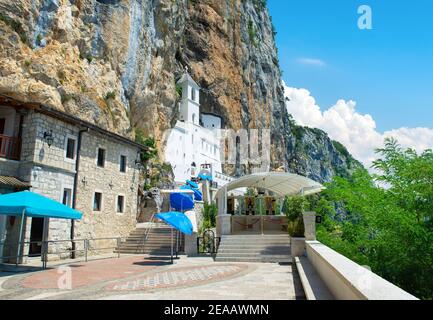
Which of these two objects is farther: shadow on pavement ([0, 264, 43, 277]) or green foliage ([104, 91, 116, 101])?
green foliage ([104, 91, 116, 101])

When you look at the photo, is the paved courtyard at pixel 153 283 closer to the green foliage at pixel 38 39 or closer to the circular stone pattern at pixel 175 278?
the circular stone pattern at pixel 175 278

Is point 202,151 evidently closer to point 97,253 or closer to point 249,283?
point 97,253

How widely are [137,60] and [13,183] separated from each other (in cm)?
2023

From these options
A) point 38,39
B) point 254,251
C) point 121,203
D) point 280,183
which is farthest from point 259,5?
point 254,251

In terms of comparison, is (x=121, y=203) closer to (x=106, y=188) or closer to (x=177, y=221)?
(x=106, y=188)

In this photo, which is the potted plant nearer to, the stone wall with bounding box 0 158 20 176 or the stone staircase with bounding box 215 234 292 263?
the stone staircase with bounding box 215 234 292 263

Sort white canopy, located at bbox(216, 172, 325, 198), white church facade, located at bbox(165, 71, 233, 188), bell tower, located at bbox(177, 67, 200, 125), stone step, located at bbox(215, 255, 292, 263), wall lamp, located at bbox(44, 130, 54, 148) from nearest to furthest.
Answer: stone step, located at bbox(215, 255, 292, 263) < wall lamp, located at bbox(44, 130, 54, 148) < white canopy, located at bbox(216, 172, 325, 198) < white church facade, located at bbox(165, 71, 233, 188) < bell tower, located at bbox(177, 67, 200, 125)

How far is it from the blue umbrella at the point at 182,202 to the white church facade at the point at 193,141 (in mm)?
20103

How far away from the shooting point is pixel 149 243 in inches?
762

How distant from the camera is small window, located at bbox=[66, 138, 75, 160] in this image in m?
16.7

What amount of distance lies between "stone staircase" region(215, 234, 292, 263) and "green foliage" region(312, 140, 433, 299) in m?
2.47

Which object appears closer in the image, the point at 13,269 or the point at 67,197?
the point at 13,269

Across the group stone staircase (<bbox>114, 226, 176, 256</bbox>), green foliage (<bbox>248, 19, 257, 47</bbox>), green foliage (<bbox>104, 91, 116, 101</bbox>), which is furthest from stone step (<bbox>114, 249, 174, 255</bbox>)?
green foliage (<bbox>248, 19, 257, 47</bbox>)

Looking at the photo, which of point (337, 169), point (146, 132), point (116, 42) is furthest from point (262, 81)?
point (337, 169)
